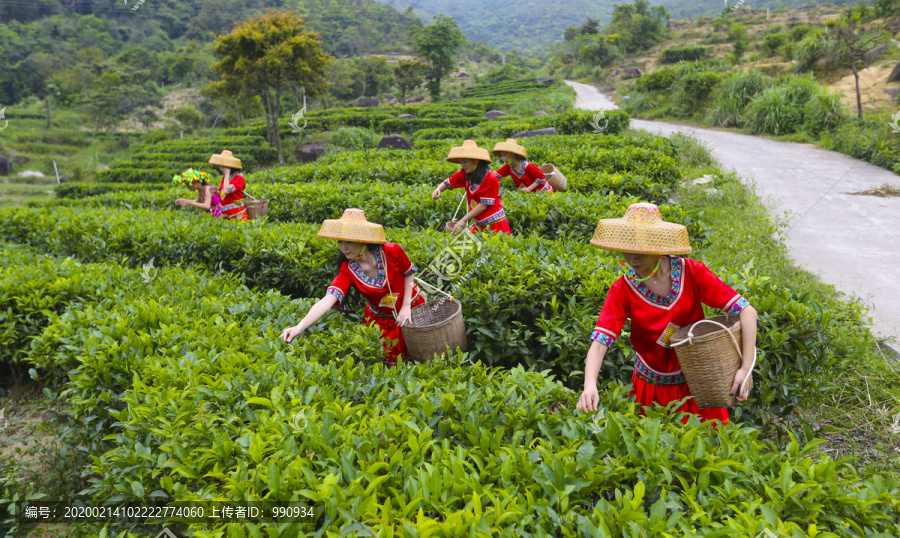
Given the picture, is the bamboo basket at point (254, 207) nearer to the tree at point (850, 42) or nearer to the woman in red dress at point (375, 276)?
the woman in red dress at point (375, 276)

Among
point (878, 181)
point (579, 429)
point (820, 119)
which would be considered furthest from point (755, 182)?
point (579, 429)

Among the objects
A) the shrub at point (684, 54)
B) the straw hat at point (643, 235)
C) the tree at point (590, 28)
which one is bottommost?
the straw hat at point (643, 235)

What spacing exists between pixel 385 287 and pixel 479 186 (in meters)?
2.22

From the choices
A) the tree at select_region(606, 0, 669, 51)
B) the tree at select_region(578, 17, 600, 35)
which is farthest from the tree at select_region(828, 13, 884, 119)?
the tree at select_region(578, 17, 600, 35)

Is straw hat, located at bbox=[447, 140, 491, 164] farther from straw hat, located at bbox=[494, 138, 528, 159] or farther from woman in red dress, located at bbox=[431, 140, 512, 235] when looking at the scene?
Answer: straw hat, located at bbox=[494, 138, 528, 159]

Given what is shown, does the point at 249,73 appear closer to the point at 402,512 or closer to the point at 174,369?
the point at 174,369

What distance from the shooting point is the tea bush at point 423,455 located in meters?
1.63

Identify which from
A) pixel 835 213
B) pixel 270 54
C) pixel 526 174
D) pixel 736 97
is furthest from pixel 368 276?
pixel 270 54

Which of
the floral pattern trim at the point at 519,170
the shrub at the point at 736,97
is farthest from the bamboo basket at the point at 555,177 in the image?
the shrub at the point at 736,97

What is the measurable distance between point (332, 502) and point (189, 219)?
603 centimetres

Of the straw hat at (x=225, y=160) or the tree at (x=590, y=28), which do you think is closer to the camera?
the straw hat at (x=225, y=160)

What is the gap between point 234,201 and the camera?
23.5ft

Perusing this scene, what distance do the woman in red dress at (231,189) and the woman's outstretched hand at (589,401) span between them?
5981 mm

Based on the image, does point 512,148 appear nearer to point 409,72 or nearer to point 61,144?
point 409,72
